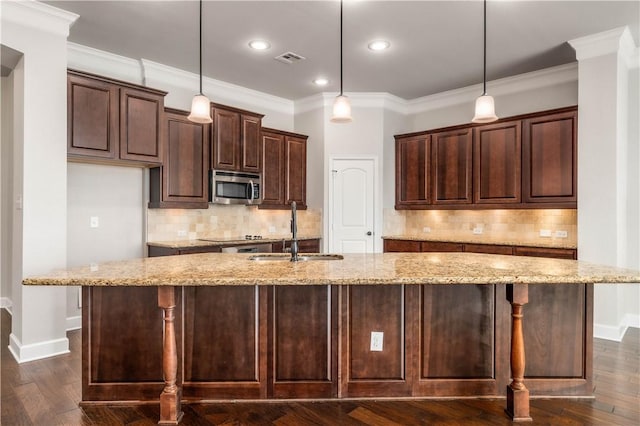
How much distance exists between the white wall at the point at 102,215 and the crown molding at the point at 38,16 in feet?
4.22

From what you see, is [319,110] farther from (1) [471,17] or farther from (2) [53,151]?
(2) [53,151]

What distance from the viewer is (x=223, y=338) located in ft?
8.27

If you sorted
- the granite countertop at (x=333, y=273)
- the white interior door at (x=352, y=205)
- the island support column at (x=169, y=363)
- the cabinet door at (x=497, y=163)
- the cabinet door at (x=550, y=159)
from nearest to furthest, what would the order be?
the granite countertop at (x=333, y=273), the island support column at (x=169, y=363), the cabinet door at (x=550, y=159), the cabinet door at (x=497, y=163), the white interior door at (x=352, y=205)

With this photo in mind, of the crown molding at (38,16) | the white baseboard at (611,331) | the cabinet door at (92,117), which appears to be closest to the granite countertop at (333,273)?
the cabinet door at (92,117)

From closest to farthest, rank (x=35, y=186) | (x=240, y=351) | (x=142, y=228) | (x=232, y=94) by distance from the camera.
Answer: (x=240, y=351) < (x=35, y=186) < (x=142, y=228) < (x=232, y=94)

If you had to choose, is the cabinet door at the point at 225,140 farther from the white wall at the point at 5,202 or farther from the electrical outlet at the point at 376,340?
the electrical outlet at the point at 376,340

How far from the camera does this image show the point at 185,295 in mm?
2498

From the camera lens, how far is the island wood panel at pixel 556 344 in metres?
2.57

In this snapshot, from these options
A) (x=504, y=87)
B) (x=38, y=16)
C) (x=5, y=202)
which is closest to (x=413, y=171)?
(x=504, y=87)

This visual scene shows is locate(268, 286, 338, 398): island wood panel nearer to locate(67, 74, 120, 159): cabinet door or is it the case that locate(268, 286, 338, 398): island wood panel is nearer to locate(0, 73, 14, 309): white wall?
locate(67, 74, 120, 159): cabinet door

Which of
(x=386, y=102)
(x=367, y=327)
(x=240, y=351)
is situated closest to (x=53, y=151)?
(x=240, y=351)

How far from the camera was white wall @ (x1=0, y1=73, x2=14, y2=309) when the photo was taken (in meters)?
4.81

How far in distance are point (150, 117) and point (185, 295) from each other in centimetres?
236

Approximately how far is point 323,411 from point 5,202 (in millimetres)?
4881
